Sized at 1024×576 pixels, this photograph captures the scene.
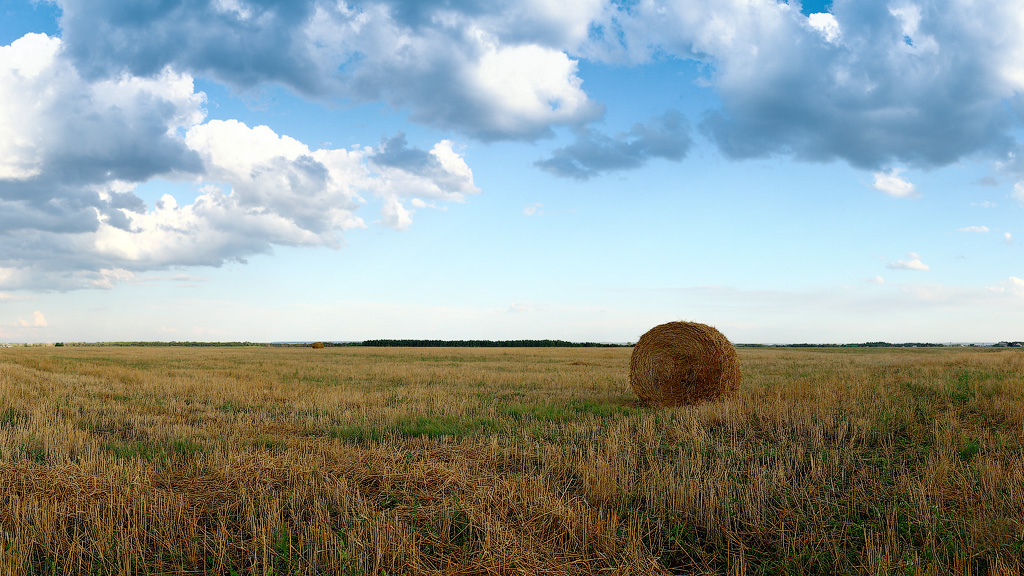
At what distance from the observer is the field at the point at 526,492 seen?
4.68 metres

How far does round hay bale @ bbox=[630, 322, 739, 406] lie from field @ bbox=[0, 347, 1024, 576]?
2.55 metres

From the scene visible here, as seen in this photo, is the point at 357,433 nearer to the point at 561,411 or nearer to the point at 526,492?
the point at 561,411

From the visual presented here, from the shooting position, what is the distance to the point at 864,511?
18.7 feet

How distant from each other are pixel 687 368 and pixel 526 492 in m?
9.08

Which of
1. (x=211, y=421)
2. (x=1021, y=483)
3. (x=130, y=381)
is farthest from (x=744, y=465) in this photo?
(x=130, y=381)

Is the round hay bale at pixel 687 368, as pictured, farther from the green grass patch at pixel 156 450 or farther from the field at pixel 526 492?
the green grass patch at pixel 156 450

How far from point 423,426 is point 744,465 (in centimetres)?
533

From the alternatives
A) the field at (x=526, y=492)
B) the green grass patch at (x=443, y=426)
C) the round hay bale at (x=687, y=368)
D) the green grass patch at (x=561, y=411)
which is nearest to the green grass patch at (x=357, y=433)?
the field at (x=526, y=492)

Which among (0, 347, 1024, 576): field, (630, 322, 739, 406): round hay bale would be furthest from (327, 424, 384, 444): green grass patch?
(630, 322, 739, 406): round hay bale

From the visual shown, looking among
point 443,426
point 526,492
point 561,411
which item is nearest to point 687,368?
point 561,411

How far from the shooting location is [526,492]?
579cm

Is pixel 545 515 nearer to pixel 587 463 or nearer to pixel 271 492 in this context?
pixel 587 463

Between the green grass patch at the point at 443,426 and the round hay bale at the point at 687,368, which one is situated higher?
the round hay bale at the point at 687,368

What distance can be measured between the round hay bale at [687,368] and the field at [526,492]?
2555 mm
